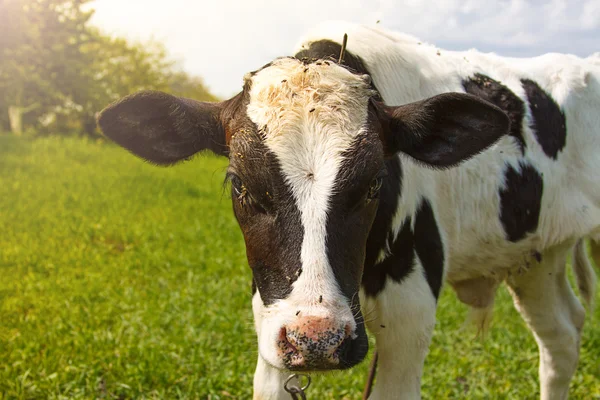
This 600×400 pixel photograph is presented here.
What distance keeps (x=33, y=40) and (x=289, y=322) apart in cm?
2348

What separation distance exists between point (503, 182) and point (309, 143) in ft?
5.11

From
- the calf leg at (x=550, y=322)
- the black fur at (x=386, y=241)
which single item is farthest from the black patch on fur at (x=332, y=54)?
the calf leg at (x=550, y=322)

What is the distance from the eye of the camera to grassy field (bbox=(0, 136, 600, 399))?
3.82 m

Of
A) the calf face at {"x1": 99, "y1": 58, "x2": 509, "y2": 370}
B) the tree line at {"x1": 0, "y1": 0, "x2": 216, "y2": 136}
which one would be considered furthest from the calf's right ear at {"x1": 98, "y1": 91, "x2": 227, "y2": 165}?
the tree line at {"x1": 0, "y1": 0, "x2": 216, "y2": 136}

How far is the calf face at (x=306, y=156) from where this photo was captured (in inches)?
74.0

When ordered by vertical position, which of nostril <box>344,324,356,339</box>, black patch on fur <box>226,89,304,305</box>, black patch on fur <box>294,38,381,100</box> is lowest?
nostril <box>344,324,356,339</box>

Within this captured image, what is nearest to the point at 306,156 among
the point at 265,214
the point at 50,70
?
the point at 265,214

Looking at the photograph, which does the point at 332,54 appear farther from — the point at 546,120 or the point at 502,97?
the point at 546,120

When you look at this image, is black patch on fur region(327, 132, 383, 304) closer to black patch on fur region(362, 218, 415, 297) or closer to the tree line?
black patch on fur region(362, 218, 415, 297)

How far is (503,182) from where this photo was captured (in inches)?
129

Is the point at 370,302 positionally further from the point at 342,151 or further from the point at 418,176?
the point at 342,151

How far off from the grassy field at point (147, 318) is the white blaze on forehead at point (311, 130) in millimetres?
A: 369

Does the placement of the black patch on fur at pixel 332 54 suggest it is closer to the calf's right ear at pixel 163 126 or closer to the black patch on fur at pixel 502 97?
the calf's right ear at pixel 163 126

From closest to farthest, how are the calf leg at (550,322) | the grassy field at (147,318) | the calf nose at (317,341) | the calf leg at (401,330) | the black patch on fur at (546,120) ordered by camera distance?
the calf nose at (317,341), the calf leg at (401,330), the black patch on fur at (546,120), the grassy field at (147,318), the calf leg at (550,322)
